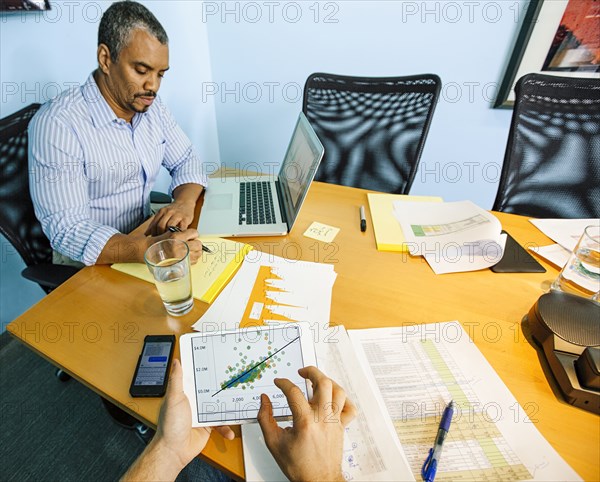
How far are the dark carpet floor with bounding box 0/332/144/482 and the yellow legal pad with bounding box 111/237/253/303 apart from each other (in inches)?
30.0

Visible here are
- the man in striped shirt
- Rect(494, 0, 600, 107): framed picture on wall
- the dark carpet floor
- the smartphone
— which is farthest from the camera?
Rect(494, 0, 600, 107): framed picture on wall

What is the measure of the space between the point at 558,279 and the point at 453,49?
1.36m

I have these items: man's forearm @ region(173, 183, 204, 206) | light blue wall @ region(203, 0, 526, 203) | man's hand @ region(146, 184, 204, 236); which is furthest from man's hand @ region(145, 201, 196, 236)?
light blue wall @ region(203, 0, 526, 203)

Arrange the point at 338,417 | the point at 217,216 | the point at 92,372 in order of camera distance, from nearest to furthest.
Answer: the point at 338,417, the point at 92,372, the point at 217,216

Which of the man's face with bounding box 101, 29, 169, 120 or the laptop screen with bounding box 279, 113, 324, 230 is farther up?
the man's face with bounding box 101, 29, 169, 120

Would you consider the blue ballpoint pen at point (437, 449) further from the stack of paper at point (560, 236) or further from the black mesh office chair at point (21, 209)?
the black mesh office chair at point (21, 209)

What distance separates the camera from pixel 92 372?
619mm

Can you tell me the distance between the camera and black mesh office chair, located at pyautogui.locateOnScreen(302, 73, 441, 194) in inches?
51.9

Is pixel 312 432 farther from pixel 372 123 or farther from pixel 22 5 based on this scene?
pixel 22 5

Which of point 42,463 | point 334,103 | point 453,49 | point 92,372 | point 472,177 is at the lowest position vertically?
point 42,463

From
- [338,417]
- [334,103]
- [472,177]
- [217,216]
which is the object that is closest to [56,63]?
[217,216]

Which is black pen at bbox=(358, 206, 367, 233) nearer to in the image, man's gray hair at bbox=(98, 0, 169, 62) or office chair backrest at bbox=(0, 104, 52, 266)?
man's gray hair at bbox=(98, 0, 169, 62)

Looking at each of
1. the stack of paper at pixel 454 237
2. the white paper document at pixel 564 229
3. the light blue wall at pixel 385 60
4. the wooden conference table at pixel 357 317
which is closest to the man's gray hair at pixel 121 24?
the wooden conference table at pixel 357 317

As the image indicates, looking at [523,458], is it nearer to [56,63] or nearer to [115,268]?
[115,268]
